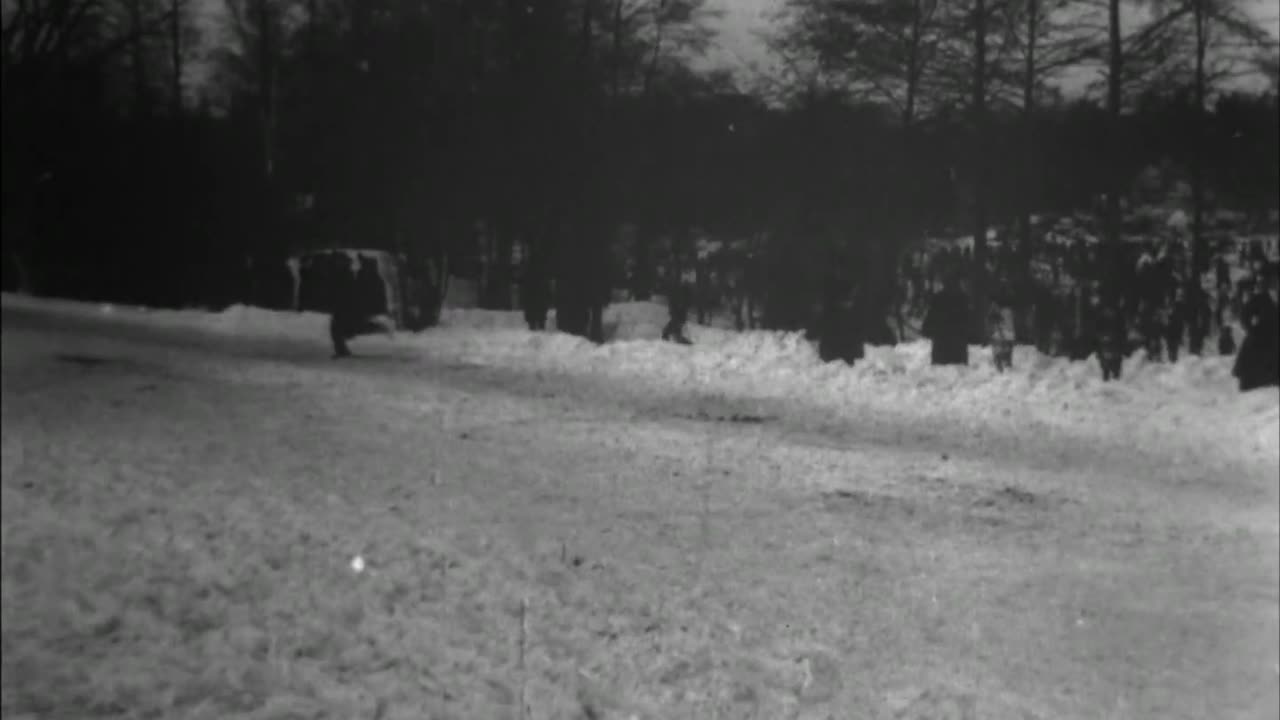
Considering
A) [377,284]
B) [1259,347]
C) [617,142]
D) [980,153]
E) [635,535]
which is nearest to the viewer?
[617,142]

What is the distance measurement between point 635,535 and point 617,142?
160 cm

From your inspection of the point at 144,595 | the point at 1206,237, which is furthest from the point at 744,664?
the point at 144,595

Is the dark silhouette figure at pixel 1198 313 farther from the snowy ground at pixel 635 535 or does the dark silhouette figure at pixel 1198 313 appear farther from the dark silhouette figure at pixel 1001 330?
the dark silhouette figure at pixel 1001 330

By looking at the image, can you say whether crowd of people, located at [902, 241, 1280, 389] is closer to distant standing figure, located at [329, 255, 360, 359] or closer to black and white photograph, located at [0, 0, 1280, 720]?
black and white photograph, located at [0, 0, 1280, 720]

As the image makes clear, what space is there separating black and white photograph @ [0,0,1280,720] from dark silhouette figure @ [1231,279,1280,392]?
0.07 feet

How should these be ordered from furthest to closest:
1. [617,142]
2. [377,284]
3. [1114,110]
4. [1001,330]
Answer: [1001,330]
[1114,110]
[377,284]
[617,142]

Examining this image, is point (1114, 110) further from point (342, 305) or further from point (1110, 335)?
point (342, 305)

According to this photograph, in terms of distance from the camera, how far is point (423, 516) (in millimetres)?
5320

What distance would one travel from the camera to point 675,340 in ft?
14.3

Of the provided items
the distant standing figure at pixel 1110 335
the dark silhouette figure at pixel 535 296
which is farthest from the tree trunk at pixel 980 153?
the dark silhouette figure at pixel 535 296

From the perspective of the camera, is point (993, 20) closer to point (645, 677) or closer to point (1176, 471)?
point (645, 677)

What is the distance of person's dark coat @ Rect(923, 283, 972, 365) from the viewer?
475 centimetres

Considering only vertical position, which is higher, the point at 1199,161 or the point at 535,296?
the point at 1199,161

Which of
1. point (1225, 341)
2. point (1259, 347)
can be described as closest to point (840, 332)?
point (1225, 341)
